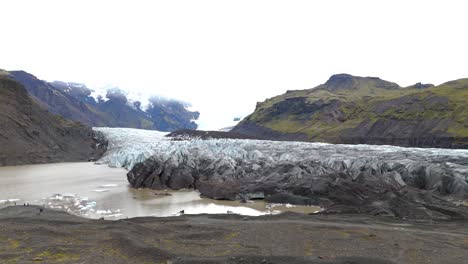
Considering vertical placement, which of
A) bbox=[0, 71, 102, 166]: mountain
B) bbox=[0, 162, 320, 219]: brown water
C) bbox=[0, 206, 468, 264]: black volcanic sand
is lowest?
bbox=[0, 162, 320, 219]: brown water

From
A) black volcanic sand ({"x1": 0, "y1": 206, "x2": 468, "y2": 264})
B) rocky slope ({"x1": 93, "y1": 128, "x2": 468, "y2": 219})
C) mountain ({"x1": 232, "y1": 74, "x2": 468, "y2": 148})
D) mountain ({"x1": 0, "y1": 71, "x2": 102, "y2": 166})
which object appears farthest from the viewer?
mountain ({"x1": 232, "y1": 74, "x2": 468, "y2": 148})

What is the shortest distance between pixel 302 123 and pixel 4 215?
137 meters

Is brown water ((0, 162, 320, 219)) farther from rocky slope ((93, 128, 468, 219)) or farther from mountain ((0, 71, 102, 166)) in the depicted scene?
mountain ((0, 71, 102, 166))

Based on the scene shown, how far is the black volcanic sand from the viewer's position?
8789mm

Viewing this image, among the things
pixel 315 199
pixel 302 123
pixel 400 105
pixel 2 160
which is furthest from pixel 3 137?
pixel 302 123

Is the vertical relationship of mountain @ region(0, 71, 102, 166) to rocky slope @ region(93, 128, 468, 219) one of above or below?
above

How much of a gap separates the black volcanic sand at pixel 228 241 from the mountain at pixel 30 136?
4160 centimetres

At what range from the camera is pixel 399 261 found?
869cm

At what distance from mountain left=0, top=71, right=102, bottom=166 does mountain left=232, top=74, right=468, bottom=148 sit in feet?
229

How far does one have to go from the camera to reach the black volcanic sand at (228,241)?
28.8ft

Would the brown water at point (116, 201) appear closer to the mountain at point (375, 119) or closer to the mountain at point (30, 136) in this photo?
the mountain at point (30, 136)

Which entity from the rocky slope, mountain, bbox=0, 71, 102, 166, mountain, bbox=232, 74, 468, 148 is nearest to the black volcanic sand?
the rocky slope

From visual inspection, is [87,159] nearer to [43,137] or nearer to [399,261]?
[43,137]

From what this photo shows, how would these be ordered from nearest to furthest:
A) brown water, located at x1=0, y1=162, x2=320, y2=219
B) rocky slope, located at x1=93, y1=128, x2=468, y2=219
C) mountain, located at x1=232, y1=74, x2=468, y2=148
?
rocky slope, located at x1=93, y1=128, x2=468, y2=219 → brown water, located at x1=0, y1=162, x2=320, y2=219 → mountain, located at x1=232, y1=74, x2=468, y2=148
